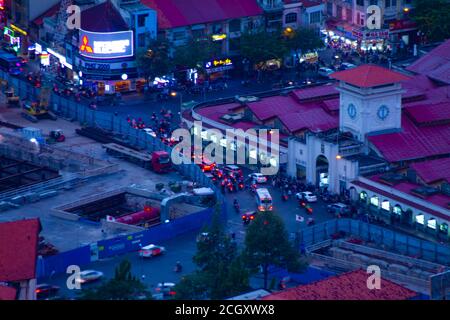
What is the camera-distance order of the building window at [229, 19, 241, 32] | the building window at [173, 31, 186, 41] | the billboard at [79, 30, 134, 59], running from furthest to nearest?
the building window at [229, 19, 241, 32], the building window at [173, 31, 186, 41], the billboard at [79, 30, 134, 59]

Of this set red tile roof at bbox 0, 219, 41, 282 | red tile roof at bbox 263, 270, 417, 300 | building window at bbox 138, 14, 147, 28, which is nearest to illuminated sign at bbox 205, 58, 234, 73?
building window at bbox 138, 14, 147, 28

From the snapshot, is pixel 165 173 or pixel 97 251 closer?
pixel 97 251

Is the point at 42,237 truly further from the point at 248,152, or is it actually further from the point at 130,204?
the point at 248,152

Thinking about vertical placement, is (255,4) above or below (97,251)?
above

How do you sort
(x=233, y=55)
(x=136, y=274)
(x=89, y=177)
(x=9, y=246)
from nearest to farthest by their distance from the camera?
(x=9, y=246) < (x=136, y=274) < (x=89, y=177) < (x=233, y=55)

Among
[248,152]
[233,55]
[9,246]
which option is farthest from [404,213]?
[233,55]

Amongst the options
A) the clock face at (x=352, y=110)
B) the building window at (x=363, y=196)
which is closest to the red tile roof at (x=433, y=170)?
the building window at (x=363, y=196)

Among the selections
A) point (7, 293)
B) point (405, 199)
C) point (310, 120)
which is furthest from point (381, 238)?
point (7, 293)

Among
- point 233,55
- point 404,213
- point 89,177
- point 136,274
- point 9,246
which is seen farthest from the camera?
point 233,55

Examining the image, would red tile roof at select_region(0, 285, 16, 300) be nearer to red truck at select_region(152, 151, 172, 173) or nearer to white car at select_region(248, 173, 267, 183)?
red truck at select_region(152, 151, 172, 173)
